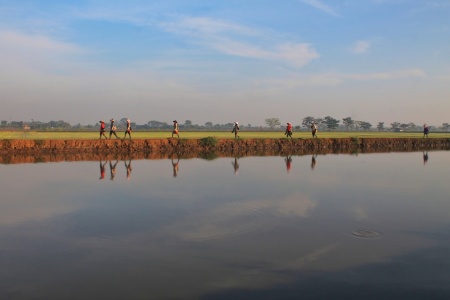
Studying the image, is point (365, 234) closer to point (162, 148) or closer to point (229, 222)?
point (229, 222)

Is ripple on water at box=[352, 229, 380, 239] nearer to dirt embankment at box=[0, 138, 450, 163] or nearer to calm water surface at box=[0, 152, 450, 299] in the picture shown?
calm water surface at box=[0, 152, 450, 299]

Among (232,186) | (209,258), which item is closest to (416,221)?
(209,258)

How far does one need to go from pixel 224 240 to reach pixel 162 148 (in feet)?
96.4

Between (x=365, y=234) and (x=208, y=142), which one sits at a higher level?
(x=208, y=142)

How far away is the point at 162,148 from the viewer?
38031mm

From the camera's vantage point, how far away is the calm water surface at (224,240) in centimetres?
686

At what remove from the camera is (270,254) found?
8.37 m

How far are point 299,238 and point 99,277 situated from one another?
15.5 feet

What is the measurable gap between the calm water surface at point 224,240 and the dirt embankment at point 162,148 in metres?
14.3

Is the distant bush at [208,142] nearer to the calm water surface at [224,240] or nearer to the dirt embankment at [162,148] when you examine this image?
the dirt embankment at [162,148]

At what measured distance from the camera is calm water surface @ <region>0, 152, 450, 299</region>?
686 cm

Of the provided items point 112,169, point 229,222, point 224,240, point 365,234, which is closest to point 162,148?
point 112,169

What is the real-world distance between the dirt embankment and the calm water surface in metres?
14.3

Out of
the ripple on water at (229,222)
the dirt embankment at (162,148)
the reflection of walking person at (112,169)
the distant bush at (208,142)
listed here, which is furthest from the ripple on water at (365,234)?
the distant bush at (208,142)
